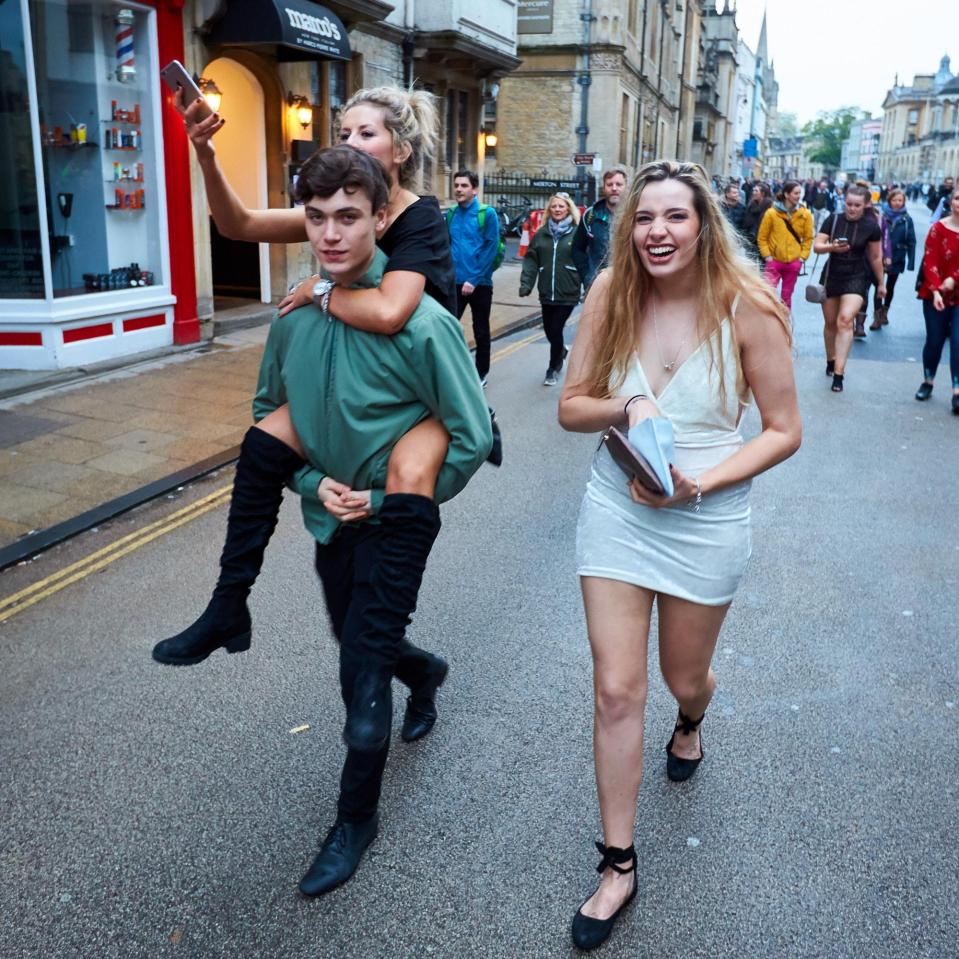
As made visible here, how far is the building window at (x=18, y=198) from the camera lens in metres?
9.96

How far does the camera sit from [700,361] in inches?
112

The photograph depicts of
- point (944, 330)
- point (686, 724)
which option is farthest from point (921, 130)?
point (686, 724)

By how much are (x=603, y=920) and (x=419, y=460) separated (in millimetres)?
1322

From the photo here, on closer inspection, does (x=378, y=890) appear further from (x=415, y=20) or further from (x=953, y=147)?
(x=953, y=147)

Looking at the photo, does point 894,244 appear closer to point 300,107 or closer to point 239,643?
point 300,107

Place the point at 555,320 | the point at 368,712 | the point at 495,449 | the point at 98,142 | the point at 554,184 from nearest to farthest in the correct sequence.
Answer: the point at 368,712
the point at 495,449
the point at 555,320
the point at 98,142
the point at 554,184

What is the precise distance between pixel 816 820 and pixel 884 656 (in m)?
1.46

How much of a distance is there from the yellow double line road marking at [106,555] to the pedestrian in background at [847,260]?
6.59 m

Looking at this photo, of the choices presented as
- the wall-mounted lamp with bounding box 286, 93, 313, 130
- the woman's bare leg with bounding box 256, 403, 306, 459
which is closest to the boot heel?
the woman's bare leg with bounding box 256, 403, 306, 459

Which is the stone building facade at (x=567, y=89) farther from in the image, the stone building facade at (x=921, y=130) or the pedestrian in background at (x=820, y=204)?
the stone building facade at (x=921, y=130)

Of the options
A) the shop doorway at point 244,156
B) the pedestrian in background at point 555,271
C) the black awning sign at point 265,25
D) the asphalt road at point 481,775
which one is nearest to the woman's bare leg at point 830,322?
the pedestrian in background at point 555,271

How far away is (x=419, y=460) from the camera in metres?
2.78

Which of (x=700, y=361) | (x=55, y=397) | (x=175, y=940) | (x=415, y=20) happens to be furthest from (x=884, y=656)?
(x=415, y=20)

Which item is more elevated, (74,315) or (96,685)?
(74,315)
